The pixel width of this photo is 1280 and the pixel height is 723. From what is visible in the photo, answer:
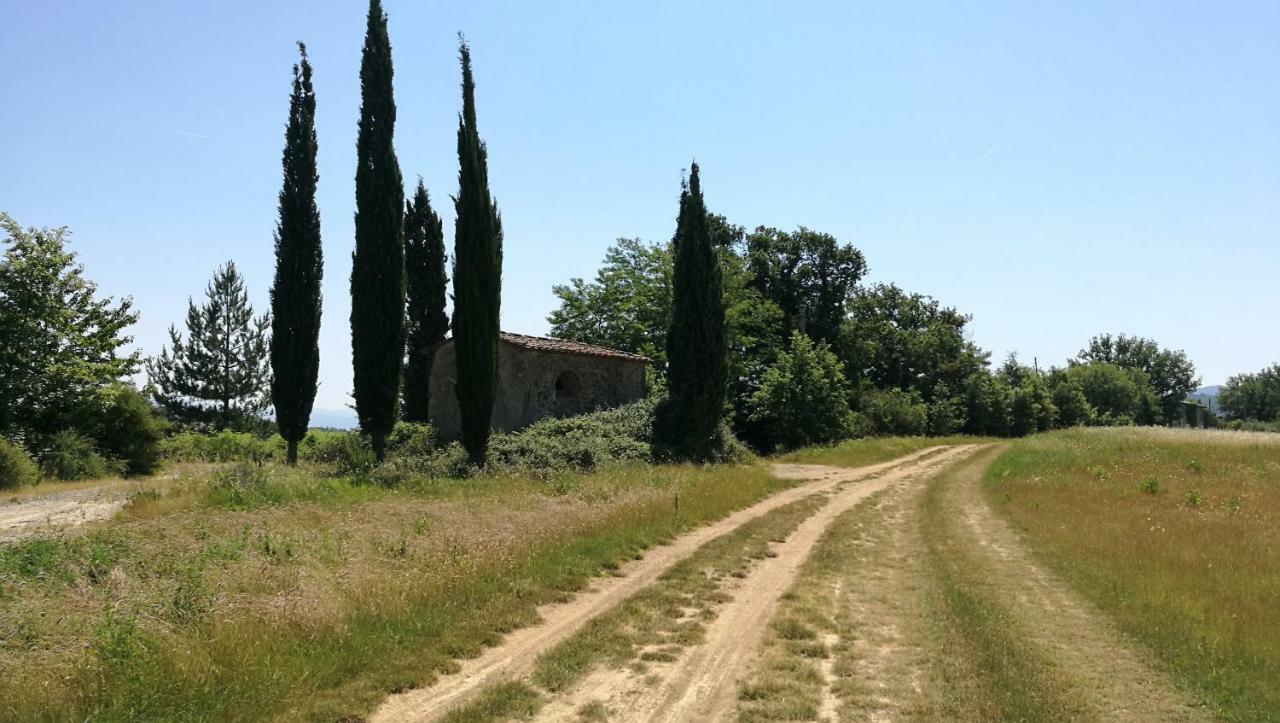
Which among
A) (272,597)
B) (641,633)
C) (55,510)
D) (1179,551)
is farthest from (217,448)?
(1179,551)

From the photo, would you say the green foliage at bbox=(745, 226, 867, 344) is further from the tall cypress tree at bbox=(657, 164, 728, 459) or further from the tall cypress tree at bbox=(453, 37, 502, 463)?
the tall cypress tree at bbox=(453, 37, 502, 463)

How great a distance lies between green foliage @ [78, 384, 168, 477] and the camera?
81.5 feet

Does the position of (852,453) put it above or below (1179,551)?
above

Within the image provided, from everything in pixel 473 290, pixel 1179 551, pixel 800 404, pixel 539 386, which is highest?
pixel 473 290

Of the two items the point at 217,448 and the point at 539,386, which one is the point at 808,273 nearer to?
the point at 539,386

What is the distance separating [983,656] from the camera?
6.16 m

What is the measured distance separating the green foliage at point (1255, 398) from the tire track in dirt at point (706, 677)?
122186 millimetres

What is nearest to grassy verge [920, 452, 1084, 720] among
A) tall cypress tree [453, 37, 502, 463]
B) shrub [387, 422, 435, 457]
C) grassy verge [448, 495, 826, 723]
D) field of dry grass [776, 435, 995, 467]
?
grassy verge [448, 495, 826, 723]

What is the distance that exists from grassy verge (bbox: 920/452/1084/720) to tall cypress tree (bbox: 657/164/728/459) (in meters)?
15.4

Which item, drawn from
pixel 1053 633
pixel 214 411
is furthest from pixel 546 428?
pixel 214 411

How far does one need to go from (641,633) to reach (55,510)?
12.8 m

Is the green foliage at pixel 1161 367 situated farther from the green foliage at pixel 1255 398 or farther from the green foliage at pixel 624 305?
the green foliage at pixel 624 305

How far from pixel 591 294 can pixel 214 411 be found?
2321 centimetres

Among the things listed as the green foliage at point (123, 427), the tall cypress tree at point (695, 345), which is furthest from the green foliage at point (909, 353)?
the green foliage at point (123, 427)
